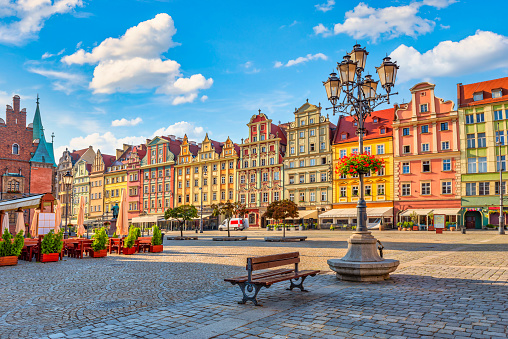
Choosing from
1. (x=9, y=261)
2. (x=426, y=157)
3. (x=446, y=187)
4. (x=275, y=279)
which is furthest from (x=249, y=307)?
(x=426, y=157)

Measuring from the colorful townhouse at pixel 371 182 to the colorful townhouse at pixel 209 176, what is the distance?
16.6 metres

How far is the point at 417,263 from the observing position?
13.8 meters

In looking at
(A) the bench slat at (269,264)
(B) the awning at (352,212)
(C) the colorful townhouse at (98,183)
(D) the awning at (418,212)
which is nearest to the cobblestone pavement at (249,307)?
(A) the bench slat at (269,264)

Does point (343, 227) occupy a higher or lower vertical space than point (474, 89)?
lower

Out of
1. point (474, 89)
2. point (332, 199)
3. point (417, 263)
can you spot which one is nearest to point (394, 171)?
point (332, 199)

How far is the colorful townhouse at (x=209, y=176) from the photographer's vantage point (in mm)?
64625

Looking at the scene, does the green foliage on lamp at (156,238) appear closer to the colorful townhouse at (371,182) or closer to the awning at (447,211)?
the colorful townhouse at (371,182)

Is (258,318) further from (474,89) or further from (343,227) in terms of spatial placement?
(474,89)

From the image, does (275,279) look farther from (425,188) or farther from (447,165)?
(425,188)

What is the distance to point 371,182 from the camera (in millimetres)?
51969

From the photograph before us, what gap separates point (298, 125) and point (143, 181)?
1236 inches

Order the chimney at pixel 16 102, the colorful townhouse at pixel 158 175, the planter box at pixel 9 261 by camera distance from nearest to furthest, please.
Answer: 1. the planter box at pixel 9 261
2. the chimney at pixel 16 102
3. the colorful townhouse at pixel 158 175

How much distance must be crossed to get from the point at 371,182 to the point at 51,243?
138ft

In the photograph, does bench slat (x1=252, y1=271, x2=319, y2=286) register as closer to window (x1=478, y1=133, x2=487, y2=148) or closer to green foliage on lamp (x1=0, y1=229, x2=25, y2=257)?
green foliage on lamp (x1=0, y1=229, x2=25, y2=257)
